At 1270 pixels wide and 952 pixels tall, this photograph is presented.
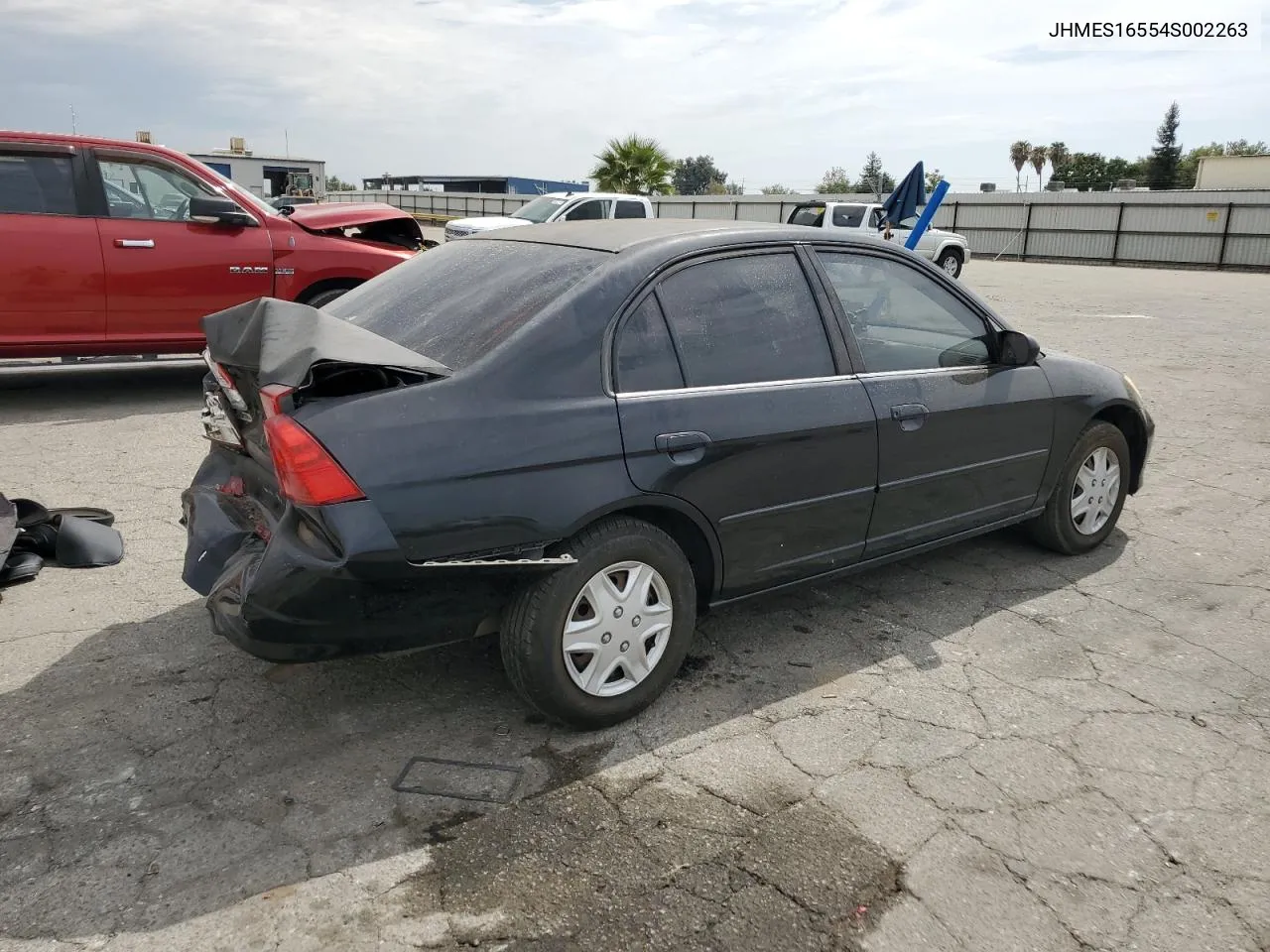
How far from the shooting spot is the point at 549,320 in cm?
311

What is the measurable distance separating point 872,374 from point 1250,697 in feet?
5.65

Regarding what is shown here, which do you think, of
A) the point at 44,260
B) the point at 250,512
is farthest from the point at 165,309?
the point at 250,512

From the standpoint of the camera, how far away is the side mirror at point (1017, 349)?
423 centimetres

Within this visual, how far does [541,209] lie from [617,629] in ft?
59.2

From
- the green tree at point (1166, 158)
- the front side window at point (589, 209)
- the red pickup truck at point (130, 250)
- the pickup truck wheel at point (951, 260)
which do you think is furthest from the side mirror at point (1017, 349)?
the green tree at point (1166, 158)

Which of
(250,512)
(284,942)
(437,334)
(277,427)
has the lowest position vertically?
(284,942)

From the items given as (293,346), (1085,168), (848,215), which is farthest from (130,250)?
(1085,168)

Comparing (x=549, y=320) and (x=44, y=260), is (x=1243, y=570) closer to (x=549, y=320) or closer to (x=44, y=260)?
(x=549, y=320)

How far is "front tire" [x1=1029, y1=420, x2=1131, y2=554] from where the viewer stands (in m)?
4.67

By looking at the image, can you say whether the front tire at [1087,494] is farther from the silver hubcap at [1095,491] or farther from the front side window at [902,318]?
the front side window at [902,318]

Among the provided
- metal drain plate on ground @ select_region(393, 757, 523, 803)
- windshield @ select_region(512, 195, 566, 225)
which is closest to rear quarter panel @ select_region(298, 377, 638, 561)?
metal drain plate on ground @ select_region(393, 757, 523, 803)

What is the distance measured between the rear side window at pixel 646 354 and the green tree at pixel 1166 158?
81564 millimetres

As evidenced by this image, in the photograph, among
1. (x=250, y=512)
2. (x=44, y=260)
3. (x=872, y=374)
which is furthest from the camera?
(x=44, y=260)

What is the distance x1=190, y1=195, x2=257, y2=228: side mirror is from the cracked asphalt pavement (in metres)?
3.54
